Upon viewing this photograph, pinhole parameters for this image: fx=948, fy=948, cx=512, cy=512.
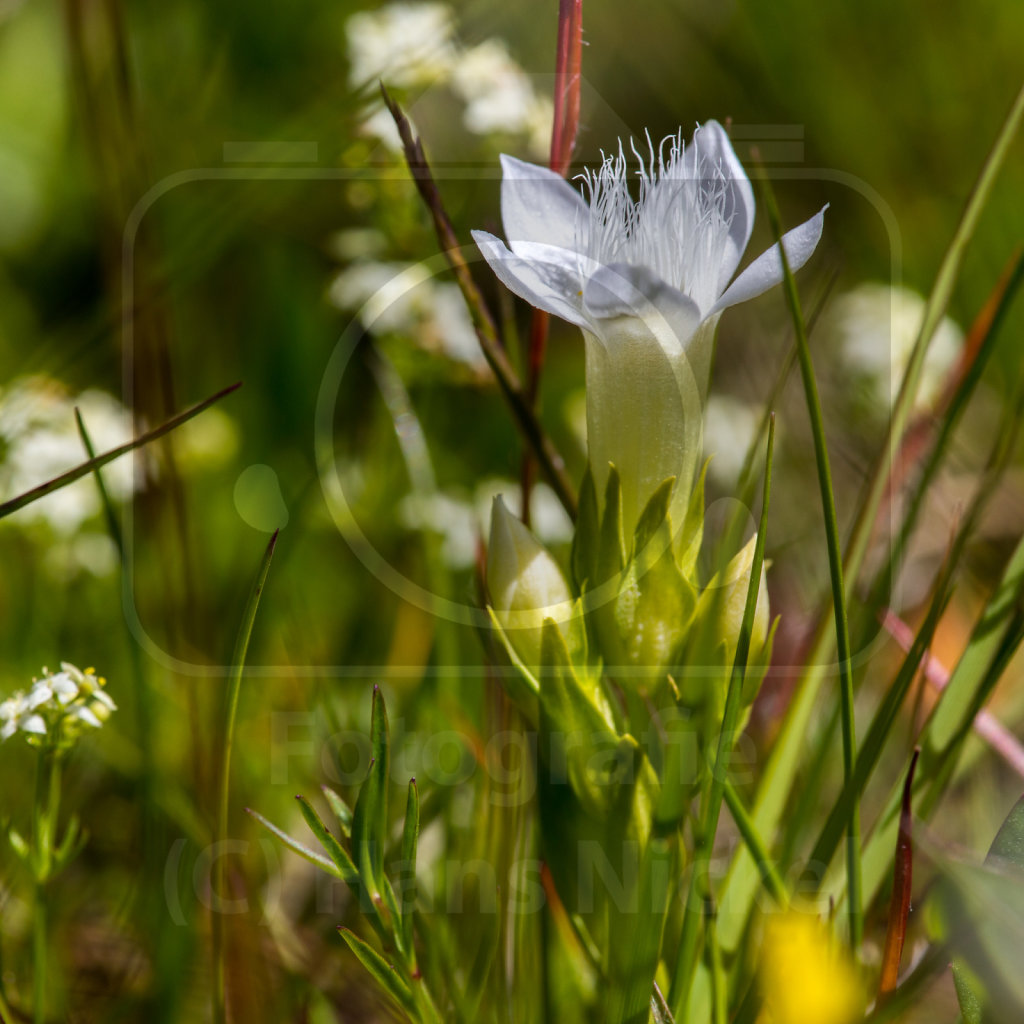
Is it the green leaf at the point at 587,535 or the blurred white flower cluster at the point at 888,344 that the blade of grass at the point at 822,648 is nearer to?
the green leaf at the point at 587,535

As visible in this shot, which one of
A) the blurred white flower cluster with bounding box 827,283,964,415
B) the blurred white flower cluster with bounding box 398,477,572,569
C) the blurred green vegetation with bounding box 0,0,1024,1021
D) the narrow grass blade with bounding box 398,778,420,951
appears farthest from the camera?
the blurred white flower cluster with bounding box 827,283,964,415

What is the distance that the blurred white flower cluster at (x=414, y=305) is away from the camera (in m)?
1.07

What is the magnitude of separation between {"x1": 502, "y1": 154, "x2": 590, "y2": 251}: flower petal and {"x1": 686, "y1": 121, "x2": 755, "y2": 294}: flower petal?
2.8 inches

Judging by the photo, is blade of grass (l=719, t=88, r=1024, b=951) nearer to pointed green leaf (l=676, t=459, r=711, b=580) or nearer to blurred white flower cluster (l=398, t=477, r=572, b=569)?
pointed green leaf (l=676, t=459, r=711, b=580)

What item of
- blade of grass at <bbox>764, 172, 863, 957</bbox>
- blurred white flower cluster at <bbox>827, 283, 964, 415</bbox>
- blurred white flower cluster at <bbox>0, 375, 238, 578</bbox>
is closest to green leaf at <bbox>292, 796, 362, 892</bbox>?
blade of grass at <bbox>764, 172, 863, 957</bbox>

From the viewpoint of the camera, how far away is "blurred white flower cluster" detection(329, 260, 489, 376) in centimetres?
107

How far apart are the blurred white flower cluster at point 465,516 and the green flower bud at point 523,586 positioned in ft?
1.29

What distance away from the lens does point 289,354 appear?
144 cm

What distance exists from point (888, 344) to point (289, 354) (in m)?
0.85

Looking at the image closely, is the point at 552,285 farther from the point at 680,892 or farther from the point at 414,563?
the point at 414,563

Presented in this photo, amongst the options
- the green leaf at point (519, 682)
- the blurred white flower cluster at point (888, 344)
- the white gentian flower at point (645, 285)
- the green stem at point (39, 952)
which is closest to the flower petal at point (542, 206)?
the white gentian flower at point (645, 285)

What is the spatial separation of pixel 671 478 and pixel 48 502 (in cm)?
79

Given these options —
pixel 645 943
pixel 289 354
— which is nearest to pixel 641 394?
pixel 645 943

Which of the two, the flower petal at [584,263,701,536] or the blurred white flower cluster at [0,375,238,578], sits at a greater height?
the blurred white flower cluster at [0,375,238,578]
